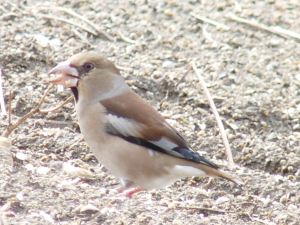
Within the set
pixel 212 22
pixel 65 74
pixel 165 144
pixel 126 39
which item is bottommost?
pixel 165 144

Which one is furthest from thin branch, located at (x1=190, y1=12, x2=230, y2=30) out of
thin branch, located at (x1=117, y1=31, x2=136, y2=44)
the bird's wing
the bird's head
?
the bird's wing

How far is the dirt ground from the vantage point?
3770 mm

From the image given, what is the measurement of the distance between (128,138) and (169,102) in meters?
1.41

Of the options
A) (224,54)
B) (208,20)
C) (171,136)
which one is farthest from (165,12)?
(171,136)

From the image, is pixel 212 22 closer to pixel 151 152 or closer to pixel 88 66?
pixel 88 66

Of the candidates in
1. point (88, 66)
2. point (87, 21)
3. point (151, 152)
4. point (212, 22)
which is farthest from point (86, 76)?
point (212, 22)

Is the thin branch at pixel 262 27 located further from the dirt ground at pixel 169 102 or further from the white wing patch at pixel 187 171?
the white wing patch at pixel 187 171

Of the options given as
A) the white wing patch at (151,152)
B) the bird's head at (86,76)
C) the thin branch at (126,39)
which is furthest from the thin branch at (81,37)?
the white wing patch at (151,152)

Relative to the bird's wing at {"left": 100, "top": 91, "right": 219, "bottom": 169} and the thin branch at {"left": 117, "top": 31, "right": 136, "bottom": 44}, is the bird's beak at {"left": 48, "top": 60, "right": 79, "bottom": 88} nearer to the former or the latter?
the bird's wing at {"left": 100, "top": 91, "right": 219, "bottom": 169}

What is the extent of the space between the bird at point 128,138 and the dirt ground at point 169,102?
0.20 meters

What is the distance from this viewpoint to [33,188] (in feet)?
12.2

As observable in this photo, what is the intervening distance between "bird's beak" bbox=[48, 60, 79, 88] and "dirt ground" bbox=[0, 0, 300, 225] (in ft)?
2.07

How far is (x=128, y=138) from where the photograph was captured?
3.97 meters

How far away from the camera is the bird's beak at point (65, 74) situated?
4.03m
